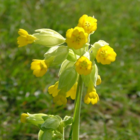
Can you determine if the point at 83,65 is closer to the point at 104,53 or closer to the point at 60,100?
the point at 104,53

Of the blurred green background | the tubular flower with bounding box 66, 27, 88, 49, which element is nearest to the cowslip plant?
the tubular flower with bounding box 66, 27, 88, 49

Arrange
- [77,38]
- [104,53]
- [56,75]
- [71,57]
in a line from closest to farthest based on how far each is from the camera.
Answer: [77,38]
[104,53]
[71,57]
[56,75]

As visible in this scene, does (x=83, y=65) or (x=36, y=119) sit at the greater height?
(x=83, y=65)

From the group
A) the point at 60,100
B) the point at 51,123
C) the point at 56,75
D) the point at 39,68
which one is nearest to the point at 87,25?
the point at 39,68

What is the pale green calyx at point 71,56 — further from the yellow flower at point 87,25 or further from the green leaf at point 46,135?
the green leaf at point 46,135

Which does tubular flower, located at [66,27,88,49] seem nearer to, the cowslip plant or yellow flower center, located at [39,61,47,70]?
the cowslip plant

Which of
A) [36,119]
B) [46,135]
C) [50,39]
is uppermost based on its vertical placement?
[50,39]

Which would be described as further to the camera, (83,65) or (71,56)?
(71,56)

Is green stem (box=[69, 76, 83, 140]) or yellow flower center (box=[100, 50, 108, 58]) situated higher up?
yellow flower center (box=[100, 50, 108, 58])

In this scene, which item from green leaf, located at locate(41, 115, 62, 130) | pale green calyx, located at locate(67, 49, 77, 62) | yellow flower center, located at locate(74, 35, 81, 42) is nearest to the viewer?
yellow flower center, located at locate(74, 35, 81, 42)

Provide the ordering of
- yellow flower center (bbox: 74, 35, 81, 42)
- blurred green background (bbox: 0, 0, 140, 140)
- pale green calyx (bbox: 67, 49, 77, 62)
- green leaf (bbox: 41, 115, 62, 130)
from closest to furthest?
yellow flower center (bbox: 74, 35, 81, 42) < green leaf (bbox: 41, 115, 62, 130) < pale green calyx (bbox: 67, 49, 77, 62) < blurred green background (bbox: 0, 0, 140, 140)
